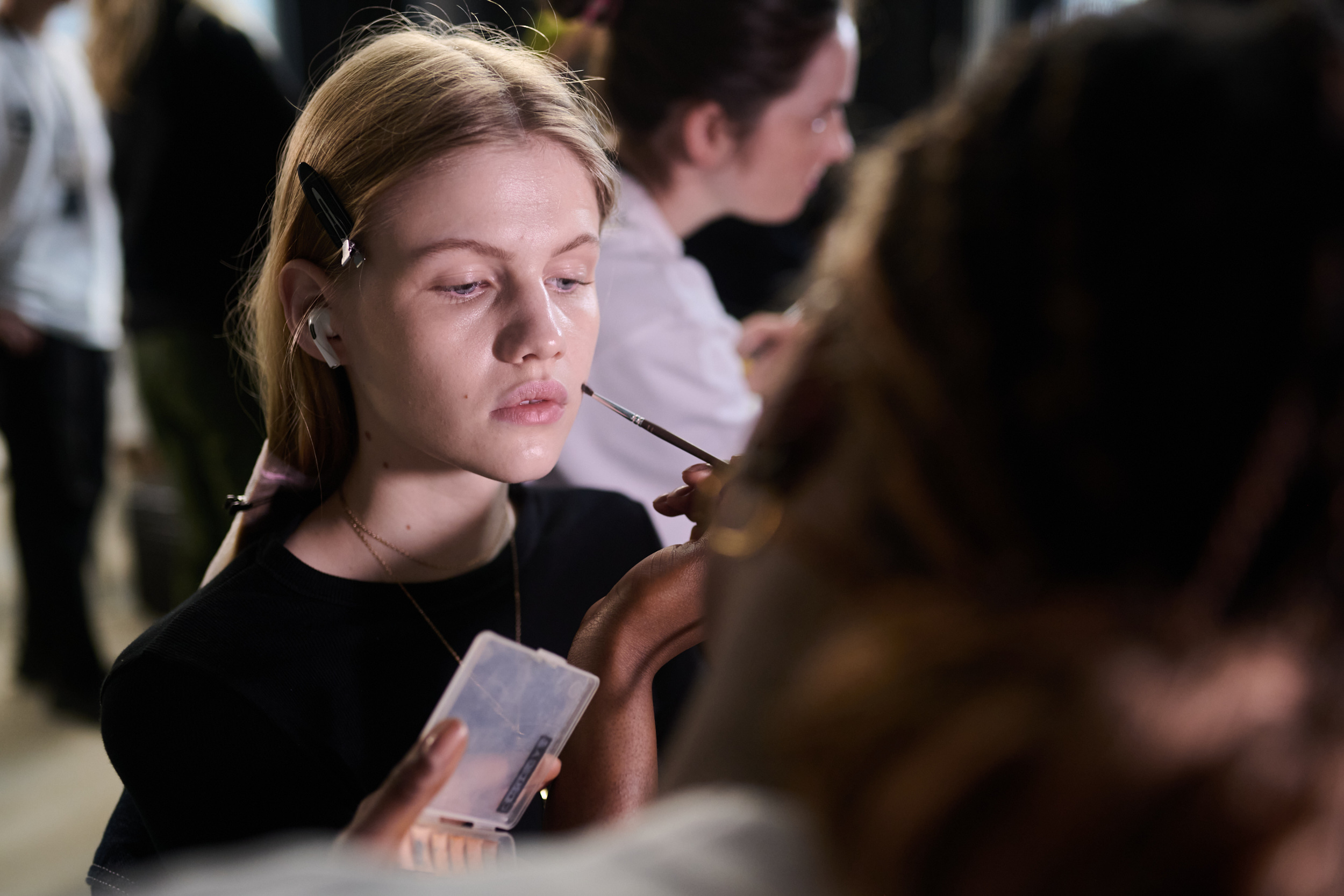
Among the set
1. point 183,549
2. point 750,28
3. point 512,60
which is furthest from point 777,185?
point 183,549

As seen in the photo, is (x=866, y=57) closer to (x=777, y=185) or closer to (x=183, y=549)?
(x=777, y=185)

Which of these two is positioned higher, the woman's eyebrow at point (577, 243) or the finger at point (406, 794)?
the woman's eyebrow at point (577, 243)

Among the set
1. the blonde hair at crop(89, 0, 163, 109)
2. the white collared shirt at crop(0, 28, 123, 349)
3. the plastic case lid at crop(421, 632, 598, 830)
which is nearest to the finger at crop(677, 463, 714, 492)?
the plastic case lid at crop(421, 632, 598, 830)

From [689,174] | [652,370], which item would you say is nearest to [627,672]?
[652,370]

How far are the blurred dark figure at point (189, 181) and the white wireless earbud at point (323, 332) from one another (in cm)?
88

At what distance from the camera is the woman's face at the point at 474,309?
74cm

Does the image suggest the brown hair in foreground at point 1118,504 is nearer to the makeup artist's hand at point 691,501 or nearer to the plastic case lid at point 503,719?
the plastic case lid at point 503,719

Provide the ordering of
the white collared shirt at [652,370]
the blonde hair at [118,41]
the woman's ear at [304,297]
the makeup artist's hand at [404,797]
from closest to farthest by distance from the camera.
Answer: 1. the makeup artist's hand at [404,797]
2. the woman's ear at [304,297]
3. the white collared shirt at [652,370]
4. the blonde hair at [118,41]

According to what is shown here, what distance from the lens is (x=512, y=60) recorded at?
0.84 m

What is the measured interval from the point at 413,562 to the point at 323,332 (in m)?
0.19

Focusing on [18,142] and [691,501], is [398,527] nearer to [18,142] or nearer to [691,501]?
[691,501]

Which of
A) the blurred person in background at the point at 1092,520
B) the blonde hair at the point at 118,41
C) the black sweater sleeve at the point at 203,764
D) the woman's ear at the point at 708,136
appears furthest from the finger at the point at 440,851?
the blonde hair at the point at 118,41

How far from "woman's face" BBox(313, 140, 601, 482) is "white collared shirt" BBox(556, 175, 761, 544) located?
1.14 feet

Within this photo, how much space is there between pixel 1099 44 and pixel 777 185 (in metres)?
1.15
